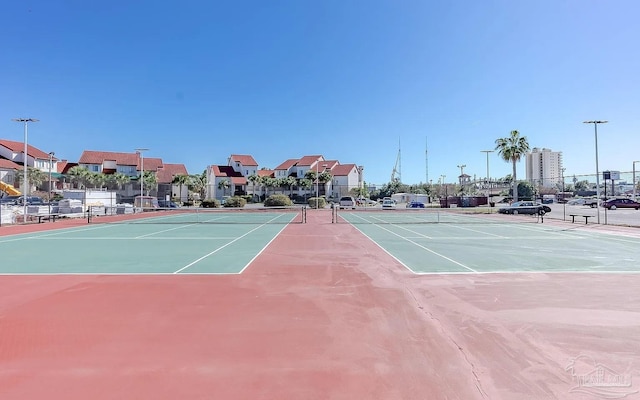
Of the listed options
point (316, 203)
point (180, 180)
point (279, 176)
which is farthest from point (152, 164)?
point (316, 203)

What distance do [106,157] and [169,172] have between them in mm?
13524

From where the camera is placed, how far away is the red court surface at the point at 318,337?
3.83 metres

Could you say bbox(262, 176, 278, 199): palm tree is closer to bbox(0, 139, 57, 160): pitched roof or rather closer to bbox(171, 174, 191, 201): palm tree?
bbox(171, 174, 191, 201): palm tree

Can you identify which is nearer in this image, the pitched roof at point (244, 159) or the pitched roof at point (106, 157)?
the pitched roof at point (106, 157)

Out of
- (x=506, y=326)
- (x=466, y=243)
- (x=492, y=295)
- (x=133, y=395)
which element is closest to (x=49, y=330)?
(x=133, y=395)

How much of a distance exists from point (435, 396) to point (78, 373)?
412cm

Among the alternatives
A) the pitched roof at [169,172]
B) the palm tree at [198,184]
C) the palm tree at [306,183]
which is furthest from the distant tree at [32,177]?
the palm tree at [306,183]

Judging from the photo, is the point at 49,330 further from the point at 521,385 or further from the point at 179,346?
the point at 521,385

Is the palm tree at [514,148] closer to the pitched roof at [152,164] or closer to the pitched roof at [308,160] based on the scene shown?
the pitched roof at [308,160]

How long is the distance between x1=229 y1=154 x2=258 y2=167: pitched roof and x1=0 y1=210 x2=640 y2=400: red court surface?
3318 inches

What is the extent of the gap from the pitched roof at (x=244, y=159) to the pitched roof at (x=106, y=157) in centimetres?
2270

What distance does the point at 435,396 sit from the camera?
3660 millimetres

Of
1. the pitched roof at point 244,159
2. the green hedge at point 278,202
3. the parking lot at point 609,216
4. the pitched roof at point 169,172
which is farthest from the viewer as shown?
the pitched roof at point 244,159

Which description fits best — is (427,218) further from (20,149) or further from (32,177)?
(20,149)
